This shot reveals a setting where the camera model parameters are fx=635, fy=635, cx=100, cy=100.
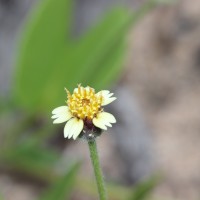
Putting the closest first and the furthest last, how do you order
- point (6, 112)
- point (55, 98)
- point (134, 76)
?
point (55, 98) → point (6, 112) → point (134, 76)

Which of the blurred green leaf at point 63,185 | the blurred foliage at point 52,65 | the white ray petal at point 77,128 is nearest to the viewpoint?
the white ray petal at point 77,128

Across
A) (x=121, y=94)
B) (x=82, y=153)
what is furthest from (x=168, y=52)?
(x=82, y=153)

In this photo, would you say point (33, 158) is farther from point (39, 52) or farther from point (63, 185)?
point (63, 185)

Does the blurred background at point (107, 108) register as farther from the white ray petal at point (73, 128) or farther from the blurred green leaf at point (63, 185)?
the white ray petal at point (73, 128)

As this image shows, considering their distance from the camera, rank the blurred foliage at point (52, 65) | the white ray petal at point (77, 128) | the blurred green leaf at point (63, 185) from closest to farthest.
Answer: the white ray petal at point (77, 128), the blurred green leaf at point (63, 185), the blurred foliage at point (52, 65)

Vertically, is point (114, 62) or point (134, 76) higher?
point (134, 76)

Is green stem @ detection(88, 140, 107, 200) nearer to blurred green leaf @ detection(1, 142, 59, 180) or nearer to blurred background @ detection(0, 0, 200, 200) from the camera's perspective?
blurred background @ detection(0, 0, 200, 200)

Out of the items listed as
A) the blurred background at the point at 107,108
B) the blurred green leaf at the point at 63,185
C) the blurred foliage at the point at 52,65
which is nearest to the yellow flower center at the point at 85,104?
the blurred green leaf at the point at 63,185

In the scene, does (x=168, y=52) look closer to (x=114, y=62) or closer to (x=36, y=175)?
(x=114, y=62)
